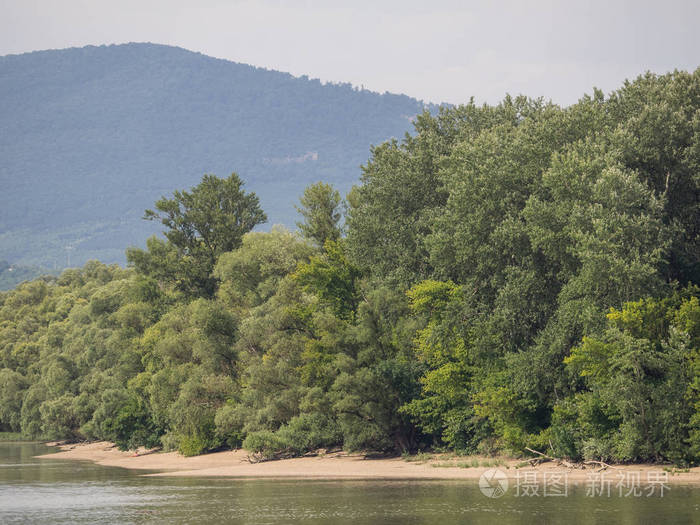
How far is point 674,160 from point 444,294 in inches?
599

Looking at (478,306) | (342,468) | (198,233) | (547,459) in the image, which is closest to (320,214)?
(198,233)

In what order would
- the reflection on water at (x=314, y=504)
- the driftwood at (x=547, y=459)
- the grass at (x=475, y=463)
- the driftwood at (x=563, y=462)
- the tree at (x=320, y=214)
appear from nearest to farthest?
the reflection on water at (x=314, y=504) < the driftwood at (x=563, y=462) < the driftwood at (x=547, y=459) < the grass at (x=475, y=463) < the tree at (x=320, y=214)

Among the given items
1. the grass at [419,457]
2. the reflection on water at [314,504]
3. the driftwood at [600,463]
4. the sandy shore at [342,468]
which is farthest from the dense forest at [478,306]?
the reflection on water at [314,504]

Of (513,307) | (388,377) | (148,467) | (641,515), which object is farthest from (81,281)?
(641,515)

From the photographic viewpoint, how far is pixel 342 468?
186 ft

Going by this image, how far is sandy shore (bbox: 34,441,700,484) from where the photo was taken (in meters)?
44.2

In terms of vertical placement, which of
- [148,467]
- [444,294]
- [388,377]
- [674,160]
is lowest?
[148,467]

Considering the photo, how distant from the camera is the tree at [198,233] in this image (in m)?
92.2

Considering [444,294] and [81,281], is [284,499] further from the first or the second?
[81,281]

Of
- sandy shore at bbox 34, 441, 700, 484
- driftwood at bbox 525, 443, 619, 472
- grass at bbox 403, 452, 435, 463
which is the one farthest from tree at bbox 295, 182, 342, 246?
driftwood at bbox 525, 443, 619, 472

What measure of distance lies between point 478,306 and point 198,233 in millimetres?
49573

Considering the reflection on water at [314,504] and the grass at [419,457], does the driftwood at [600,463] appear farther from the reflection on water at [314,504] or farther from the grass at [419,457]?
the grass at [419,457]

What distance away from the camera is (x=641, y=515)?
3297cm

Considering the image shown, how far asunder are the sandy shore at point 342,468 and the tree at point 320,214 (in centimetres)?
1809
